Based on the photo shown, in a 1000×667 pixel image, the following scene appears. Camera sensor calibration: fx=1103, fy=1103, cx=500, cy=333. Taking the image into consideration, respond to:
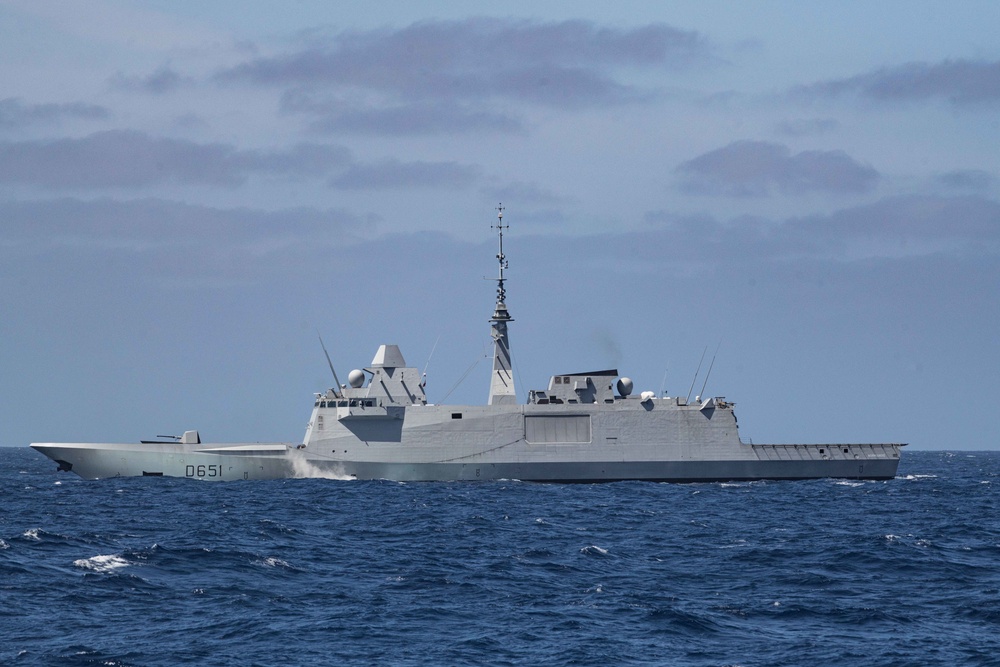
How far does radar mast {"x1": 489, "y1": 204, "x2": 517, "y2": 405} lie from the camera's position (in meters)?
45.6

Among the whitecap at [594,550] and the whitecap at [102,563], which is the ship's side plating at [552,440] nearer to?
the whitecap at [594,550]

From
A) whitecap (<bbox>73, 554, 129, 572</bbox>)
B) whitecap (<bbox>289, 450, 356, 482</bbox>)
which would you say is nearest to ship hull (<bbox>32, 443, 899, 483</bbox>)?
whitecap (<bbox>289, 450, 356, 482</bbox>)

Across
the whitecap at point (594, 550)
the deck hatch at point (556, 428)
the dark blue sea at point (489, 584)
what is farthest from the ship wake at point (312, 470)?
the whitecap at point (594, 550)

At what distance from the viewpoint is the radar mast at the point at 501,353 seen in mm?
45625

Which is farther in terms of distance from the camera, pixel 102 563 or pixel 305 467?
pixel 305 467

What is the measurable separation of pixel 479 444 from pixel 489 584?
2329 cm

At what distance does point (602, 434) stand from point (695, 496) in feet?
19.1

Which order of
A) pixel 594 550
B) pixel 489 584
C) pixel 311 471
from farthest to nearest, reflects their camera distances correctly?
1. pixel 311 471
2. pixel 594 550
3. pixel 489 584

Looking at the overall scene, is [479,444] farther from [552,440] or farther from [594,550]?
[594,550]

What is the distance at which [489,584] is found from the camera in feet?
68.0

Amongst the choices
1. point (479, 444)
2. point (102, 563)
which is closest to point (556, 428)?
point (479, 444)

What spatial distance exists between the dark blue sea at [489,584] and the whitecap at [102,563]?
0.07 m

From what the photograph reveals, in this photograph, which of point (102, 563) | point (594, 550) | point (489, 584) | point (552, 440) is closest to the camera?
point (489, 584)

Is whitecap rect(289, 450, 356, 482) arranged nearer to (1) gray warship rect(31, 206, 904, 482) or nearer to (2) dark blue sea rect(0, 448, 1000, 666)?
(1) gray warship rect(31, 206, 904, 482)
